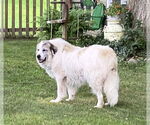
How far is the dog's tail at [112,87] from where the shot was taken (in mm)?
6371

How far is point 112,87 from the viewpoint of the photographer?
20.9 feet

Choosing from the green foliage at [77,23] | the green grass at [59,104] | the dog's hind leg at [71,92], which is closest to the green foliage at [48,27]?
the green foliage at [77,23]

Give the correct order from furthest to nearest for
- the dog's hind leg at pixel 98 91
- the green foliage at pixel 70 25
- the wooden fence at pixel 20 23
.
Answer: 1. the wooden fence at pixel 20 23
2. the green foliage at pixel 70 25
3. the dog's hind leg at pixel 98 91

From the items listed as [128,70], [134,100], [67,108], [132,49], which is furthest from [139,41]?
[67,108]

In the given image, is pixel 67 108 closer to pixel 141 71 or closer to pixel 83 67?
pixel 83 67

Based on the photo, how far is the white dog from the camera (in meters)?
6.39

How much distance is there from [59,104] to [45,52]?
2.48ft

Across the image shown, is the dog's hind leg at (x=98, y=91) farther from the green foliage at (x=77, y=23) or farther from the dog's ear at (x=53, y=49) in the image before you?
the green foliage at (x=77, y=23)

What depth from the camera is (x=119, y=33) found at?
37.5 feet

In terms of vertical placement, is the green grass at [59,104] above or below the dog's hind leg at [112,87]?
below

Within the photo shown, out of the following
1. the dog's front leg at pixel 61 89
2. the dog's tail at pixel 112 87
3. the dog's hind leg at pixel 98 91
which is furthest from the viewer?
the dog's front leg at pixel 61 89

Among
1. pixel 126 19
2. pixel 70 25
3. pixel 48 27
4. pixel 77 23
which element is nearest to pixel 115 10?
pixel 126 19

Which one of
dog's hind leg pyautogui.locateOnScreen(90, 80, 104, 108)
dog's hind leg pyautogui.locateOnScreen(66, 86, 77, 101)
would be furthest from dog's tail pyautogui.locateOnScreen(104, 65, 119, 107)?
dog's hind leg pyautogui.locateOnScreen(66, 86, 77, 101)

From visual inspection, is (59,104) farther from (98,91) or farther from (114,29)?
(114,29)
